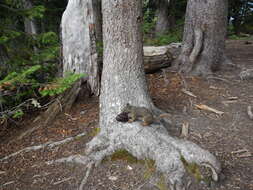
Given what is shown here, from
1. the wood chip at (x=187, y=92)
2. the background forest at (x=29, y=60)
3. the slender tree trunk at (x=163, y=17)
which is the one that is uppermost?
the slender tree trunk at (x=163, y=17)

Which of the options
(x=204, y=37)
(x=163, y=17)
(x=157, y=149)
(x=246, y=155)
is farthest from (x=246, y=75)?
(x=163, y=17)

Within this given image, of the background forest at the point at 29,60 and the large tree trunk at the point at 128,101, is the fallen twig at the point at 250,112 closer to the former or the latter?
the large tree trunk at the point at 128,101

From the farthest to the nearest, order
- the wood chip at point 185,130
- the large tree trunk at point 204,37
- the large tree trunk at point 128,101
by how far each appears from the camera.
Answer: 1. the large tree trunk at point 204,37
2. the wood chip at point 185,130
3. the large tree trunk at point 128,101

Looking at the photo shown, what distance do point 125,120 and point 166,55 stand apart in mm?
4338

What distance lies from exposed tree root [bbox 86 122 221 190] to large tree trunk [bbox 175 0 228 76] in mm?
3994

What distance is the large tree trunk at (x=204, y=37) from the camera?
6785 millimetres

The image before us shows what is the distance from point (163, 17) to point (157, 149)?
12755 mm

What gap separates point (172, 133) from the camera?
14.1 feet

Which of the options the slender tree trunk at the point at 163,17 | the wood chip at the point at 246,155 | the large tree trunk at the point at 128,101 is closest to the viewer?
the large tree trunk at the point at 128,101

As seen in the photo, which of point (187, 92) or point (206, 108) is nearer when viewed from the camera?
point (206, 108)

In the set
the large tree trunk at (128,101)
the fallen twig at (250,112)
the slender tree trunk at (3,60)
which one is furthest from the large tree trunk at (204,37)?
the slender tree trunk at (3,60)

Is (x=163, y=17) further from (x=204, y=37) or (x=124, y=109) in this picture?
(x=124, y=109)

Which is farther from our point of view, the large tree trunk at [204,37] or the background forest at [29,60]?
the large tree trunk at [204,37]

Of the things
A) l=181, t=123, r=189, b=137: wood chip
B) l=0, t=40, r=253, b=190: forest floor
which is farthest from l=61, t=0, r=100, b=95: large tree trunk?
l=181, t=123, r=189, b=137: wood chip
